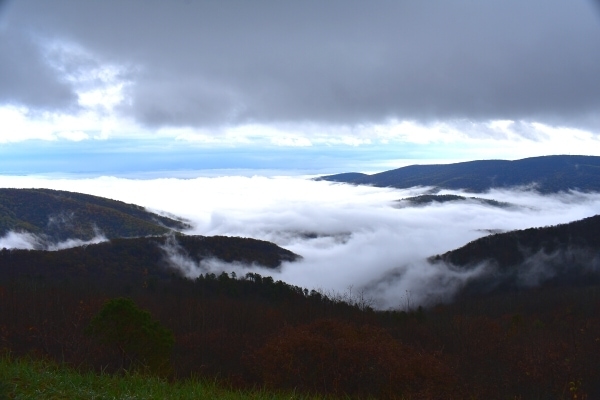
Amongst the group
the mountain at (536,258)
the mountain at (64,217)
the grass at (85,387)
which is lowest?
the mountain at (536,258)

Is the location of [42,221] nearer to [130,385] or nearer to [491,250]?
[491,250]

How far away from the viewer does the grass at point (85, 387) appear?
24.4 feet

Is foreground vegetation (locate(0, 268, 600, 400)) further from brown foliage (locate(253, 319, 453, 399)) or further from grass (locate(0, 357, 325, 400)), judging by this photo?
grass (locate(0, 357, 325, 400))

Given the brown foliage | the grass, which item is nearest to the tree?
the brown foliage

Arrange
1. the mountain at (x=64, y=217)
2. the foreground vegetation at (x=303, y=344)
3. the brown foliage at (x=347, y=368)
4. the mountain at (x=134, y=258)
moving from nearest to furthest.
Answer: the foreground vegetation at (x=303, y=344), the brown foliage at (x=347, y=368), the mountain at (x=134, y=258), the mountain at (x=64, y=217)

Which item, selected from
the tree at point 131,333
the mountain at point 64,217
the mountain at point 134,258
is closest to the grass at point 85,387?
the tree at point 131,333

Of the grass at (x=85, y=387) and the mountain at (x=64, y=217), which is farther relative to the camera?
the mountain at (x=64, y=217)

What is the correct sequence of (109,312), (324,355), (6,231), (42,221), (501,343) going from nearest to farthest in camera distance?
(109,312) < (324,355) < (501,343) < (6,231) < (42,221)

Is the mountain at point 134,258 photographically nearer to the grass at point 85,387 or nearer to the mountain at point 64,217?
the mountain at point 64,217

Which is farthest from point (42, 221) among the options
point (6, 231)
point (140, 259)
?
point (140, 259)

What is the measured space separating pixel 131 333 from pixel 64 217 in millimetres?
194229

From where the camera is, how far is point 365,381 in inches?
698

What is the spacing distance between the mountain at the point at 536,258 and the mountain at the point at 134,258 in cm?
5634

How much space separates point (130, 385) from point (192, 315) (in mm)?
47120
